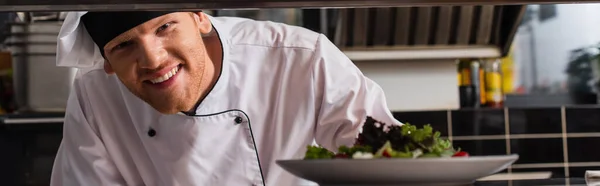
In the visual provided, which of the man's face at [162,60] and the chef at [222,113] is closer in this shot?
the man's face at [162,60]

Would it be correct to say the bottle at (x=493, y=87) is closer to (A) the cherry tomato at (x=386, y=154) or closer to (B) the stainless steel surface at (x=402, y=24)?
(B) the stainless steel surface at (x=402, y=24)

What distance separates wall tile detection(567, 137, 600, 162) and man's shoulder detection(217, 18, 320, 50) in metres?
2.12

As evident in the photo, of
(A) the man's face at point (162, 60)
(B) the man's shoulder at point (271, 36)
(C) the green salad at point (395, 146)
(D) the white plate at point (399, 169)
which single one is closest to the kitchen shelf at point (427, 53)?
(B) the man's shoulder at point (271, 36)

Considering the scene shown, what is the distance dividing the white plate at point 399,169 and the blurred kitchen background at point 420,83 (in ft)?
8.62

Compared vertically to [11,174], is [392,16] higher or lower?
higher

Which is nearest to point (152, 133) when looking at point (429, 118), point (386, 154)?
point (386, 154)

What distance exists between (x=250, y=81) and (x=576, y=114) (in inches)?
87.9

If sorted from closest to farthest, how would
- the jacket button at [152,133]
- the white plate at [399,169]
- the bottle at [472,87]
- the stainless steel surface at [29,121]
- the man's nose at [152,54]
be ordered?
1. the white plate at [399,169]
2. the man's nose at [152,54]
3. the jacket button at [152,133]
4. the stainless steel surface at [29,121]
5. the bottle at [472,87]

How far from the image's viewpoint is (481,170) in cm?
99

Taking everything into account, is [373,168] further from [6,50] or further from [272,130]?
[6,50]

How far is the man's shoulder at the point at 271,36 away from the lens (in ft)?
6.38

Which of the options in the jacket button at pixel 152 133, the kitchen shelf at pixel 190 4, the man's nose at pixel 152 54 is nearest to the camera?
the kitchen shelf at pixel 190 4

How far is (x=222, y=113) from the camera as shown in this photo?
1845mm

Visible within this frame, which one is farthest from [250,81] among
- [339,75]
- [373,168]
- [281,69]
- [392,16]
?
[392,16]
